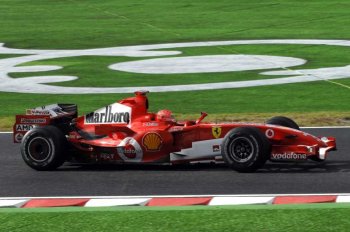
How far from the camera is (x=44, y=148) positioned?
15.8 m

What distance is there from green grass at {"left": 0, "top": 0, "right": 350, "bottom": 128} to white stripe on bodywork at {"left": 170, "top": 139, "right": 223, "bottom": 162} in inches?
283

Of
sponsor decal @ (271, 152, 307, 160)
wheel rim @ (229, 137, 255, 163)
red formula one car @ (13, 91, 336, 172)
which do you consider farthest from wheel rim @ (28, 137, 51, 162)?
sponsor decal @ (271, 152, 307, 160)

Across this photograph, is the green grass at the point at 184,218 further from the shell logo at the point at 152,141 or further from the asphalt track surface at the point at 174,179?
the shell logo at the point at 152,141

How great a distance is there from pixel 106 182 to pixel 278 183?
8.05 feet

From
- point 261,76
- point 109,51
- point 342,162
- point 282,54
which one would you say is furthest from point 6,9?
point 342,162

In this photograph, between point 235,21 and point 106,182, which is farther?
point 235,21

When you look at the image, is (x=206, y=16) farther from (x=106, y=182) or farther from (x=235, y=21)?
(x=106, y=182)

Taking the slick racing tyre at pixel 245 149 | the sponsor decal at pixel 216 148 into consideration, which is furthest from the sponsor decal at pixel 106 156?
the slick racing tyre at pixel 245 149

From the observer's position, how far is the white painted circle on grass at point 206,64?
31031 mm

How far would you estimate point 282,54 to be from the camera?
34.0 m

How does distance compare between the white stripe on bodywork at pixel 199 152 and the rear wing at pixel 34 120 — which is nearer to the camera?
the white stripe on bodywork at pixel 199 152

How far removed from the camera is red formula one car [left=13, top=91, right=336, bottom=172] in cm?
1506

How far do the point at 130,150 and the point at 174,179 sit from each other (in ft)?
3.53

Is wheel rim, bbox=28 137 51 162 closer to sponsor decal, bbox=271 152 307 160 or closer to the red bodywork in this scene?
the red bodywork
